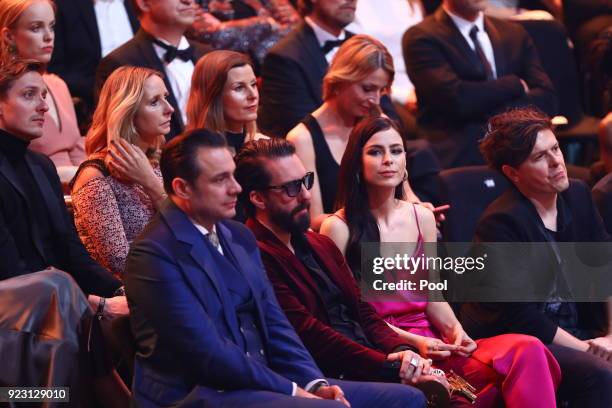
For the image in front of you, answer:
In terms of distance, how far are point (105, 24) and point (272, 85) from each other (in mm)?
891

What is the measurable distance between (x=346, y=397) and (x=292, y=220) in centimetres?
57

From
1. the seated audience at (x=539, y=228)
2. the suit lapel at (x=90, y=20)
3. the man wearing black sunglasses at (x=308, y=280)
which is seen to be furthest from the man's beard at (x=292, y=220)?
the suit lapel at (x=90, y=20)

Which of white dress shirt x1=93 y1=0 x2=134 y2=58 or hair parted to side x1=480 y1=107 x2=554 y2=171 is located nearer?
hair parted to side x1=480 y1=107 x2=554 y2=171

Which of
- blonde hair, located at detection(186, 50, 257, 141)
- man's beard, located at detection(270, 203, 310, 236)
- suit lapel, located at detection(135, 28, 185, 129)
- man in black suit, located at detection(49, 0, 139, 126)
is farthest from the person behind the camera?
man in black suit, located at detection(49, 0, 139, 126)

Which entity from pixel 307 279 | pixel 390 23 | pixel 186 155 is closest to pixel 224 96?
pixel 307 279

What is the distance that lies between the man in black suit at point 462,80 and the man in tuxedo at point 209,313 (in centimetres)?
224

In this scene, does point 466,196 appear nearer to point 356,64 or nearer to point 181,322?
point 356,64

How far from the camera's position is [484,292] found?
4078mm

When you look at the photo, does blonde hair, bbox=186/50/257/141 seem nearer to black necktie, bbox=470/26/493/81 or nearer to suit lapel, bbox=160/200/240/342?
suit lapel, bbox=160/200/240/342

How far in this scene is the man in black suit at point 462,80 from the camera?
545 centimetres

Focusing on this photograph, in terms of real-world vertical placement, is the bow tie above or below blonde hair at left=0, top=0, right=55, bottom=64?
below

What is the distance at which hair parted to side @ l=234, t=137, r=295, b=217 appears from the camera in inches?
144

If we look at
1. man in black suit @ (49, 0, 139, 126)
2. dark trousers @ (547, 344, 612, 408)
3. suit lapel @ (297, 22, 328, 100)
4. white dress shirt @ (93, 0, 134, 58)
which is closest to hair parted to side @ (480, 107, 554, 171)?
dark trousers @ (547, 344, 612, 408)

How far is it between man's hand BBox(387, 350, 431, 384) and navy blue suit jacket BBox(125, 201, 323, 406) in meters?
0.41
